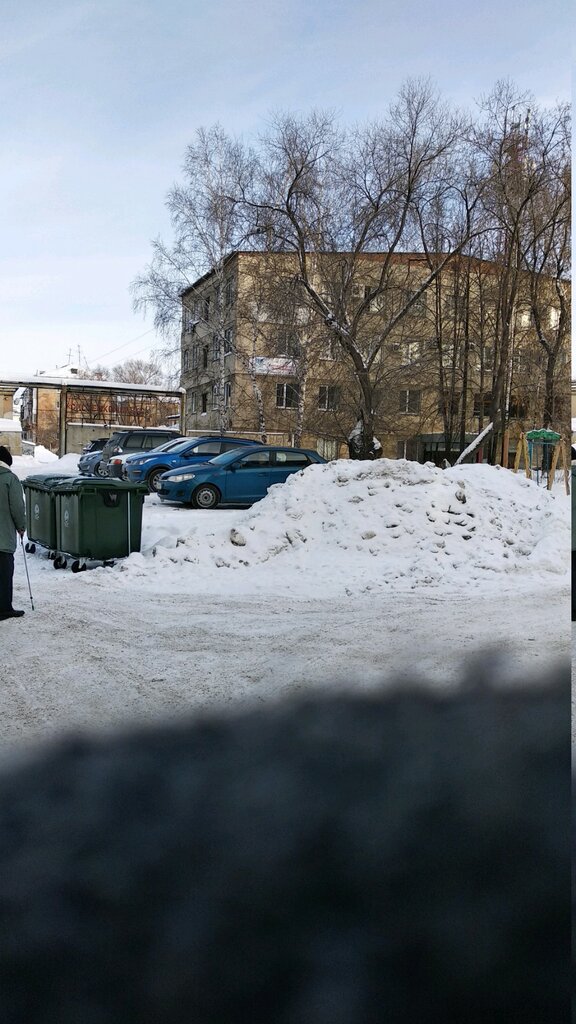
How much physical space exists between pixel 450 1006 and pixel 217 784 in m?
1.52

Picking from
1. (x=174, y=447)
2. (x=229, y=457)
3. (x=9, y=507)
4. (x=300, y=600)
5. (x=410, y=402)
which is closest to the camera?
(x=9, y=507)

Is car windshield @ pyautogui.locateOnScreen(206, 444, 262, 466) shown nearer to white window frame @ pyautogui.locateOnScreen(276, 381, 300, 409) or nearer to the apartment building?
the apartment building

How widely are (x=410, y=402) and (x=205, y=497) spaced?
10.1ft

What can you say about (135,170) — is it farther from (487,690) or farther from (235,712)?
(487,690)

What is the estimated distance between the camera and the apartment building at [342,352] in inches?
305

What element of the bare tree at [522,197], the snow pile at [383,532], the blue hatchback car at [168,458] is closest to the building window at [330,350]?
the blue hatchback car at [168,458]

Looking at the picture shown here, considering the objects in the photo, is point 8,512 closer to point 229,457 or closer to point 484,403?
point 484,403

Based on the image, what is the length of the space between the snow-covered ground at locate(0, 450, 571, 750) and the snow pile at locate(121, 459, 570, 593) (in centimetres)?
1

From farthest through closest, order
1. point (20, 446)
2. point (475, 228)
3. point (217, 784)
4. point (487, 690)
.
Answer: point (20, 446), point (475, 228), point (487, 690), point (217, 784)

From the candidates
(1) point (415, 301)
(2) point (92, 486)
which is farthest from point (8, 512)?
(1) point (415, 301)

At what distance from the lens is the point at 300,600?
5.20m

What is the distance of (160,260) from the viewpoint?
6629mm

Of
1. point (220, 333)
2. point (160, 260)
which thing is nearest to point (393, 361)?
point (220, 333)

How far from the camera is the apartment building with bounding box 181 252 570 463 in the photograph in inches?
305
